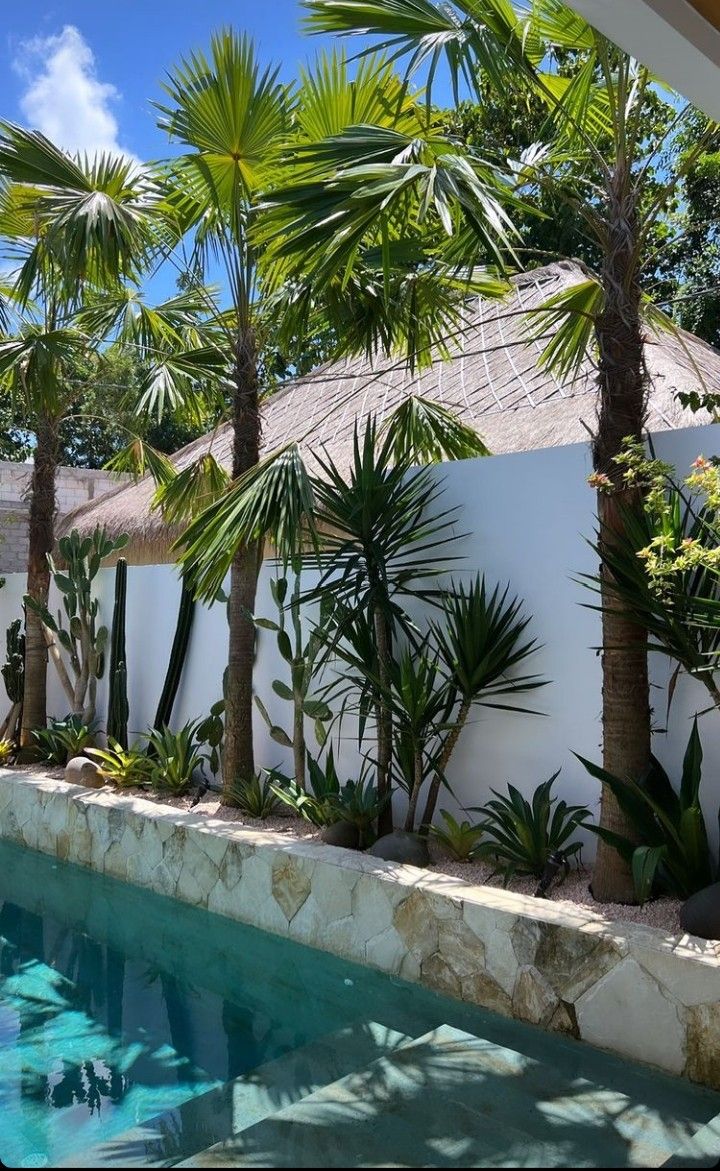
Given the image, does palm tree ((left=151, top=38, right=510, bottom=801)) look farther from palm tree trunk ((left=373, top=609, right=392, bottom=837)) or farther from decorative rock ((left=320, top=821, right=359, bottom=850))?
decorative rock ((left=320, top=821, right=359, bottom=850))

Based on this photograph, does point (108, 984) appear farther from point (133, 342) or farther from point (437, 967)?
point (133, 342)

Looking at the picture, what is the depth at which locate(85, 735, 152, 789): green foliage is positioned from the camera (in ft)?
26.9

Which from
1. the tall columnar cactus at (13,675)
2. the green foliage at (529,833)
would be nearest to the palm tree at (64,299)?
the tall columnar cactus at (13,675)

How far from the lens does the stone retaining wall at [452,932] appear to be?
3.97m

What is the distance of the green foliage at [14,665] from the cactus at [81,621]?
87 cm

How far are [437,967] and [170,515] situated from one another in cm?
475

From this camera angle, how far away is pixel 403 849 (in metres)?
5.57

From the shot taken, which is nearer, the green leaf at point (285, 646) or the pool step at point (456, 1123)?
the pool step at point (456, 1123)

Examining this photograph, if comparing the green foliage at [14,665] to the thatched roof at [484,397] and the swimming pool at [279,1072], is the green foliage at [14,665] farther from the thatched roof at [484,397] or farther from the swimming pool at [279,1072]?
the swimming pool at [279,1072]

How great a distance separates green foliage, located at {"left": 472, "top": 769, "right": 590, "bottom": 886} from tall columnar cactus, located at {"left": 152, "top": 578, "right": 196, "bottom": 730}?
409 centimetres

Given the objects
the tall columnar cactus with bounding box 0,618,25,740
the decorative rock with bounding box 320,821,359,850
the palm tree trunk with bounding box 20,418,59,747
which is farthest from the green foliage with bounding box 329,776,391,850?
the tall columnar cactus with bounding box 0,618,25,740

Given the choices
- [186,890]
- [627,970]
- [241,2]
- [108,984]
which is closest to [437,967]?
[627,970]

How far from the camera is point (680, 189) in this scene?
14055 mm

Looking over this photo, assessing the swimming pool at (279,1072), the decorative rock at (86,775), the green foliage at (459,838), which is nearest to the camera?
the swimming pool at (279,1072)
